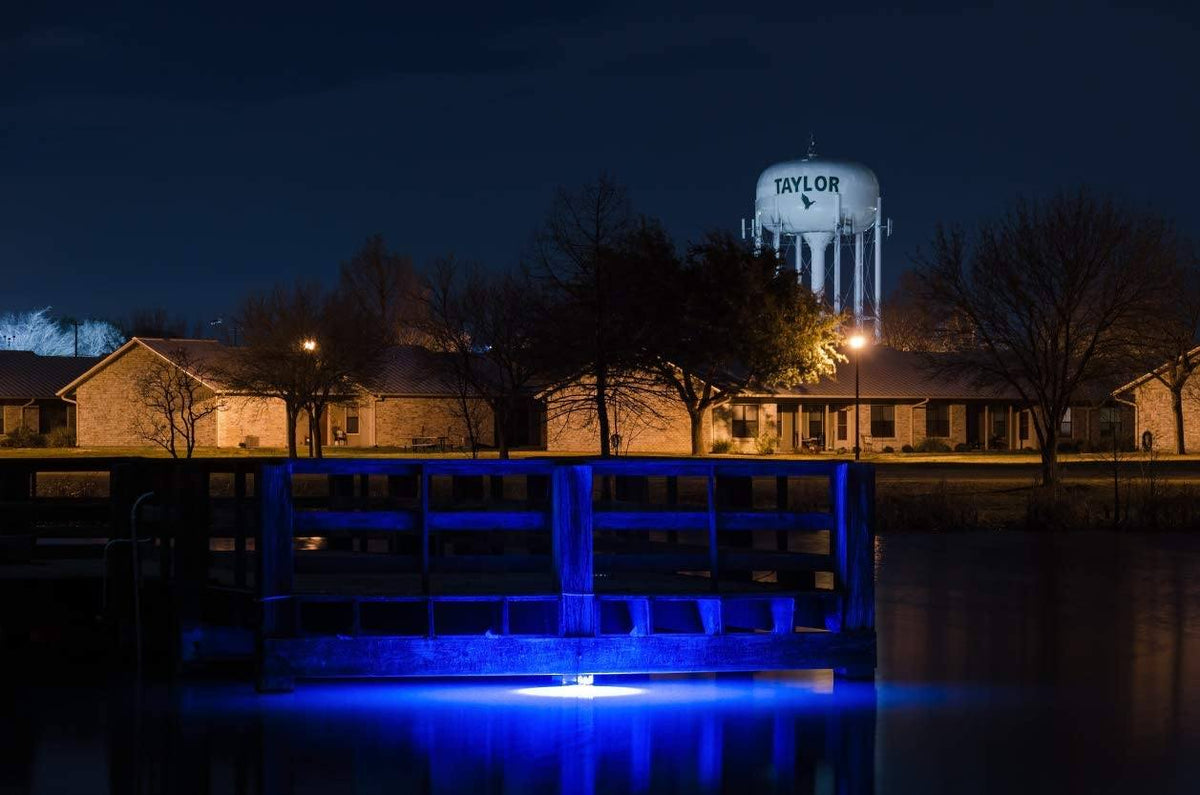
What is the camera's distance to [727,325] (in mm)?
61125

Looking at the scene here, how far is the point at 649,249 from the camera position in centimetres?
5962

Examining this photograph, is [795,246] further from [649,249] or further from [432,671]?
[432,671]

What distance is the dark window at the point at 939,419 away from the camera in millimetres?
75688

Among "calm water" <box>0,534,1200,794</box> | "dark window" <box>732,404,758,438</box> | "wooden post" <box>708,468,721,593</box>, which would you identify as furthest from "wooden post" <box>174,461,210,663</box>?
"dark window" <box>732,404,758,438</box>

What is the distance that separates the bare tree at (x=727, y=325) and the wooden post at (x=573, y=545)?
4388cm

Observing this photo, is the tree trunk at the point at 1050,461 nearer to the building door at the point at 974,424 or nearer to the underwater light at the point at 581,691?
the underwater light at the point at 581,691

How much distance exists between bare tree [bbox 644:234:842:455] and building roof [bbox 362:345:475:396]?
1206 cm

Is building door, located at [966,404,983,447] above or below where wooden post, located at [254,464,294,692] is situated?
above

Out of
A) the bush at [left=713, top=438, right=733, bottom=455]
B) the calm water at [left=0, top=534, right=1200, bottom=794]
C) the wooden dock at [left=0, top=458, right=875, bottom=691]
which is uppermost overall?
the bush at [left=713, top=438, right=733, bottom=455]

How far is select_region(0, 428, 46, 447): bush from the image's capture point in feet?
262

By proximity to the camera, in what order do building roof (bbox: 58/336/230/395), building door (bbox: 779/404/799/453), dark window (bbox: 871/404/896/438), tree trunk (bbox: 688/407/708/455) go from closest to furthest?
tree trunk (bbox: 688/407/708/455)
building door (bbox: 779/404/799/453)
dark window (bbox: 871/404/896/438)
building roof (bbox: 58/336/230/395)

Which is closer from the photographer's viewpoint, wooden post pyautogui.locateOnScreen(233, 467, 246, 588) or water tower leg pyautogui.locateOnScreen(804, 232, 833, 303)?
wooden post pyautogui.locateOnScreen(233, 467, 246, 588)

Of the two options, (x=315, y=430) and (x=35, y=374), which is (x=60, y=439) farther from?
(x=315, y=430)

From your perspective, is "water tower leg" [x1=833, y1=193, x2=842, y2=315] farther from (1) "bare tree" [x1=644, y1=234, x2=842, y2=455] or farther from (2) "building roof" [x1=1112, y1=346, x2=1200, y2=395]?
(1) "bare tree" [x1=644, y1=234, x2=842, y2=455]
